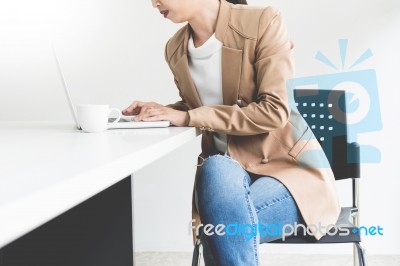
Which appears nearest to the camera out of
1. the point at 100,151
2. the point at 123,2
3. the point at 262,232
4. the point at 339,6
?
the point at 100,151

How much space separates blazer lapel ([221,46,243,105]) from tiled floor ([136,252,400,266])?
49.4 inches

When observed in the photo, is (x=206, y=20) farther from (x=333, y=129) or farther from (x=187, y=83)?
(x=333, y=129)

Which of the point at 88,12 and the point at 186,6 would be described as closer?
the point at 186,6

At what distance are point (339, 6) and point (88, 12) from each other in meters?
1.27

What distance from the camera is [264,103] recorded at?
1286 mm

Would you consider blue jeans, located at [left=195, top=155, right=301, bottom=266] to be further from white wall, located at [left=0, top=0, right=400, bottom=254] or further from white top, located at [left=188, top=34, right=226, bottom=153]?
white wall, located at [left=0, top=0, right=400, bottom=254]

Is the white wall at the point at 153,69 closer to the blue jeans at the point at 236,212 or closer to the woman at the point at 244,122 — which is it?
the woman at the point at 244,122

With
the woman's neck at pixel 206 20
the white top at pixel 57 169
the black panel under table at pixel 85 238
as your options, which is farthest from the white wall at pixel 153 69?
the white top at pixel 57 169

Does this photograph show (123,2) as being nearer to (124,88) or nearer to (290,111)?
(124,88)

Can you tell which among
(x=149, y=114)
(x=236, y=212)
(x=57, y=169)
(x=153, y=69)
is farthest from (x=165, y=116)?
(x=153, y=69)

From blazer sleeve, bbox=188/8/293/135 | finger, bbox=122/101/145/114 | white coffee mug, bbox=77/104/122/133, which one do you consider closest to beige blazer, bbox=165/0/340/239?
blazer sleeve, bbox=188/8/293/135

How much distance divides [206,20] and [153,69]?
112 cm

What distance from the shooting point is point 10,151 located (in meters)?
0.74

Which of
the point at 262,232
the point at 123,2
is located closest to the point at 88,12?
the point at 123,2
